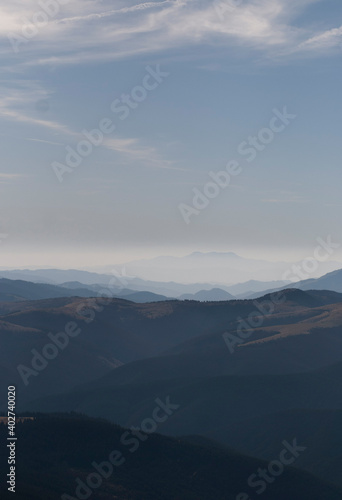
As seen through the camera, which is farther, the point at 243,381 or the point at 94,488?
the point at 243,381

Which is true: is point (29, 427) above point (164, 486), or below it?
above

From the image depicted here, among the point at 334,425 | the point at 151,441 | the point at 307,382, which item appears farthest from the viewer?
the point at 307,382

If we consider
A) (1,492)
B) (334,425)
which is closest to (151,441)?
(1,492)

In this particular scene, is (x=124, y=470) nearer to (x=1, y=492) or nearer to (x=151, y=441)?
(x=151, y=441)

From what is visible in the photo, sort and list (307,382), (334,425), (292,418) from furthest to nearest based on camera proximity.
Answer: (307,382) → (292,418) → (334,425)

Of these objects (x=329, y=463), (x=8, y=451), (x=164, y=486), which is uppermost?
(x=8, y=451)

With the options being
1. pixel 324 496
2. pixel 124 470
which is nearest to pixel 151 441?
pixel 124 470
